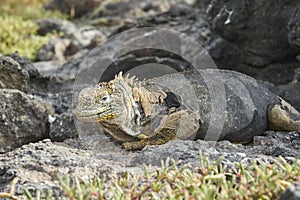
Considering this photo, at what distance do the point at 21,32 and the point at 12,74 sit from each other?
6975 mm

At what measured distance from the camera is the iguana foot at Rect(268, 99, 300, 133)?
5426mm

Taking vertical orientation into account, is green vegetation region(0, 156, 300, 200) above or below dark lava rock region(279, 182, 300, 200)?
above

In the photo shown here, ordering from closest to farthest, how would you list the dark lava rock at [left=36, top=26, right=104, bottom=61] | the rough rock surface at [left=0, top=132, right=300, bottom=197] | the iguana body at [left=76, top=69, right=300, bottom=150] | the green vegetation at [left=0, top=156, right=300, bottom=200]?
1. the green vegetation at [left=0, top=156, right=300, bottom=200]
2. the rough rock surface at [left=0, top=132, right=300, bottom=197]
3. the iguana body at [left=76, top=69, right=300, bottom=150]
4. the dark lava rock at [left=36, top=26, right=104, bottom=61]

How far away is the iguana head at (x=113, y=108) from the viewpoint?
4.53 m

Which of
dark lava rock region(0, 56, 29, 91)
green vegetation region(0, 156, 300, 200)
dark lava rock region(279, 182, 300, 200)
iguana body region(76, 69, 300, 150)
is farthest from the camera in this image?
dark lava rock region(0, 56, 29, 91)

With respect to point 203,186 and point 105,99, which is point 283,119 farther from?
point 203,186

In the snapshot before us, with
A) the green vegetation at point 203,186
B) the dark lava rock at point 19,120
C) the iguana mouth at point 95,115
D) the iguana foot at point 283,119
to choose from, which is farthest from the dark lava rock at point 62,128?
the green vegetation at point 203,186

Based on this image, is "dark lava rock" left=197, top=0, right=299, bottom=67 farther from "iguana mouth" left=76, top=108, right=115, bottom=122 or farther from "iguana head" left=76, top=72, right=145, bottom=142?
"iguana mouth" left=76, top=108, right=115, bottom=122

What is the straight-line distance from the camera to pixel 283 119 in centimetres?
547

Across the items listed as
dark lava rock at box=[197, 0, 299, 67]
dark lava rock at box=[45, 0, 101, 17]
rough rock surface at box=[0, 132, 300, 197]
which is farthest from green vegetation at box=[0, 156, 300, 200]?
dark lava rock at box=[45, 0, 101, 17]

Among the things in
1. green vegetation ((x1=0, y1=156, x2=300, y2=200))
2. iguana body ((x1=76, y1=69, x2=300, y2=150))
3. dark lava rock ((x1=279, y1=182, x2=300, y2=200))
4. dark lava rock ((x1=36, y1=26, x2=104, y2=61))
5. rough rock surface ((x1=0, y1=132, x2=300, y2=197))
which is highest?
dark lava rock ((x1=36, y1=26, x2=104, y2=61))

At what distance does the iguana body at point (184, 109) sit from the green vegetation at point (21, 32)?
691 cm

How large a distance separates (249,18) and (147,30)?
144 inches

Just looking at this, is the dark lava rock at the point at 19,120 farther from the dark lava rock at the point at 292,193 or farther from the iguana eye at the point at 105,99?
the dark lava rock at the point at 292,193
